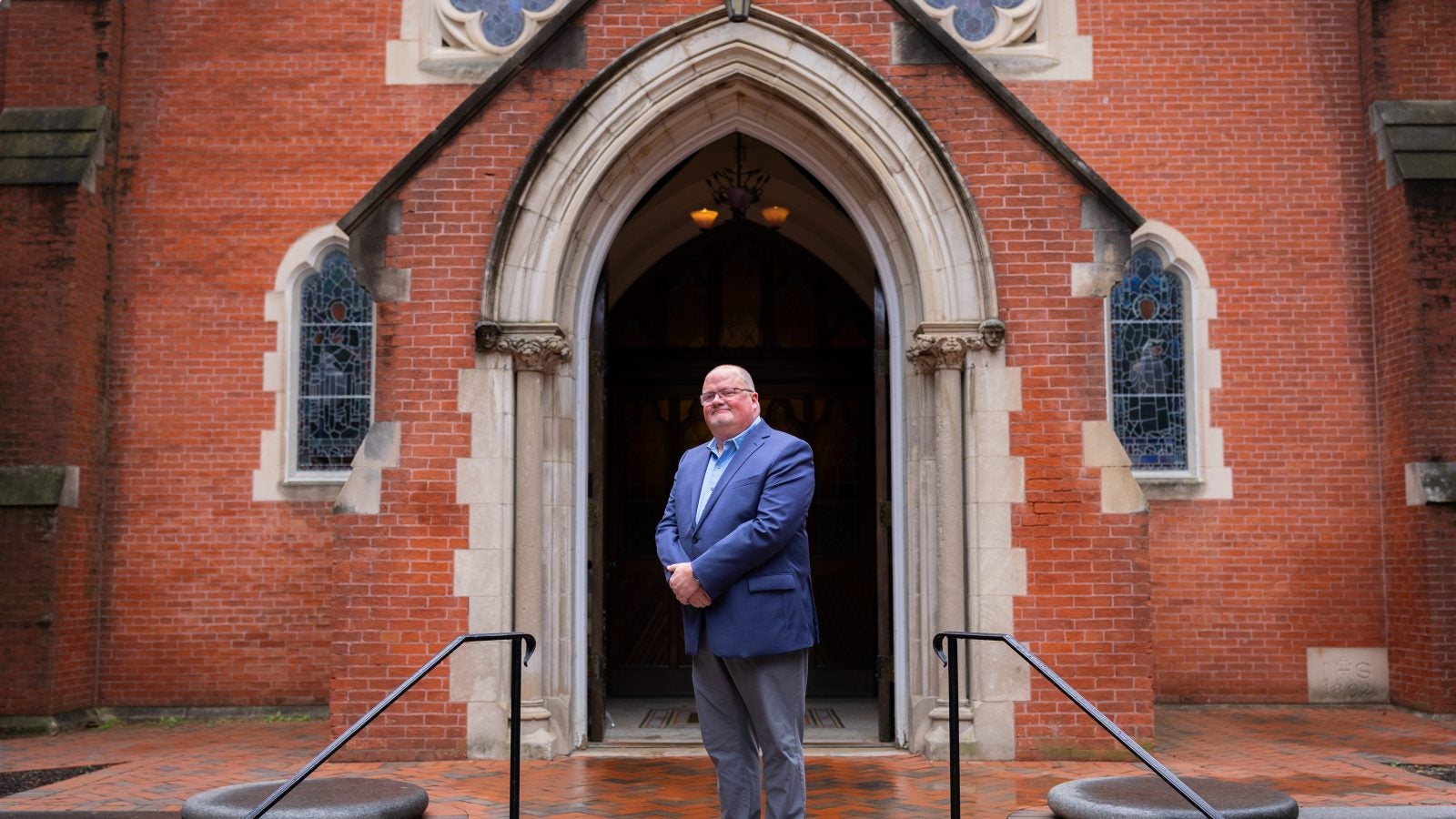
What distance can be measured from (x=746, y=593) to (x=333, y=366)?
23.3 ft

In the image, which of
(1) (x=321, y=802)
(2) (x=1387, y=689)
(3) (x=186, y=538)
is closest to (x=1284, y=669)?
(2) (x=1387, y=689)

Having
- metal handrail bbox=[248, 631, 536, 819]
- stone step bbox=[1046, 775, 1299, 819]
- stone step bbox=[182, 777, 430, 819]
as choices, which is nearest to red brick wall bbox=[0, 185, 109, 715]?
stone step bbox=[182, 777, 430, 819]

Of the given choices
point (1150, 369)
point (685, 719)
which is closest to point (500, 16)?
point (685, 719)

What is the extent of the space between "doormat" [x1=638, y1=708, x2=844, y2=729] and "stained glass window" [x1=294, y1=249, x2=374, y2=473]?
331 centimetres

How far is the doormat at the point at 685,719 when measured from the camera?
9781mm

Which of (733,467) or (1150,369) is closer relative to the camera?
(733,467)

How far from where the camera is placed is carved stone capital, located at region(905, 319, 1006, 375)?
8.34m

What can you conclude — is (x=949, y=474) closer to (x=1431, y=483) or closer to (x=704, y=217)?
(x=704, y=217)

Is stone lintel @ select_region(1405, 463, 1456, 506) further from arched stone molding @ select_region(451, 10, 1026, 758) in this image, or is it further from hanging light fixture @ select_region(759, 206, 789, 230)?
hanging light fixture @ select_region(759, 206, 789, 230)

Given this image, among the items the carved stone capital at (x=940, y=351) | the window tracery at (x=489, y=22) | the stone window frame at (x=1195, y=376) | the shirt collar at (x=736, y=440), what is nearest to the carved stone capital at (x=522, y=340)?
the carved stone capital at (x=940, y=351)

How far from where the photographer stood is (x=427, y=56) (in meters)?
11.1

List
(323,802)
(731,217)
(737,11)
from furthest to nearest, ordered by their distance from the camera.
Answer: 1. (731,217)
2. (737,11)
3. (323,802)

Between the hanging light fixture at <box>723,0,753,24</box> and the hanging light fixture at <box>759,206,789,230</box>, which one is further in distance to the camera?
the hanging light fixture at <box>759,206,789,230</box>

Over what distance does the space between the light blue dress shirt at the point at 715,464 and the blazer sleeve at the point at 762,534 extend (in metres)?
0.21
